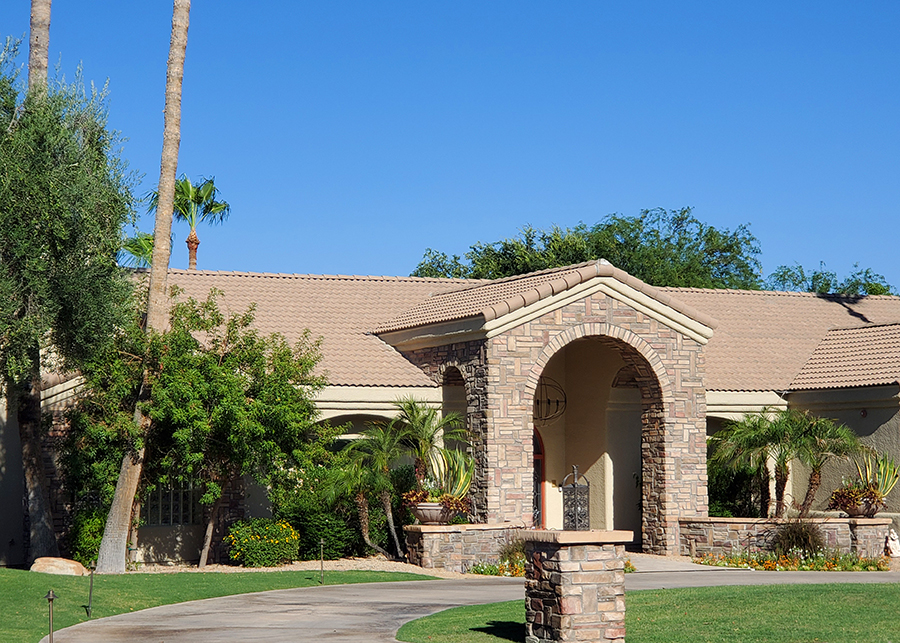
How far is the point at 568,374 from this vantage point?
27781 mm

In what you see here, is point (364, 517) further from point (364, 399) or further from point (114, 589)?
point (114, 589)

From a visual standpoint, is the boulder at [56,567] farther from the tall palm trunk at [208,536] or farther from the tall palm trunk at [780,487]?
the tall palm trunk at [780,487]

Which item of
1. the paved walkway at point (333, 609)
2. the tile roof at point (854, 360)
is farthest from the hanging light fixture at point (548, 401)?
the paved walkway at point (333, 609)

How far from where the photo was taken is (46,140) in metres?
19.2

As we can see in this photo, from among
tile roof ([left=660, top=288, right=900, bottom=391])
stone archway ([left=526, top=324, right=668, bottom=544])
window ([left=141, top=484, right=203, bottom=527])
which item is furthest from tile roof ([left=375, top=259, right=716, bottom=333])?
window ([left=141, top=484, right=203, bottom=527])

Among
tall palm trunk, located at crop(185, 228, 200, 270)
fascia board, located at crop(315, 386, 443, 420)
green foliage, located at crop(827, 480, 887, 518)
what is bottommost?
green foliage, located at crop(827, 480, 887, 518)

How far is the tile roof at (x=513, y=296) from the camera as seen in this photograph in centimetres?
2311

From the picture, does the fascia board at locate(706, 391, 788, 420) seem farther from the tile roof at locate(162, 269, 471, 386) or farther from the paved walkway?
the tile roof at locate(162, 269, 471, 386)

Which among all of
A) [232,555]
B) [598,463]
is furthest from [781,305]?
[232,555]

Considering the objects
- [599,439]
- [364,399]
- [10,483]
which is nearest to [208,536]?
[364,399]

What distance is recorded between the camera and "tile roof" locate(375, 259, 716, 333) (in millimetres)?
23109

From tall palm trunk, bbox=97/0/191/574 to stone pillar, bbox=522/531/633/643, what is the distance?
1047cm

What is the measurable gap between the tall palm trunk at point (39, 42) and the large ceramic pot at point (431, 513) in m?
10.2

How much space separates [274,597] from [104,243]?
657 centimetres
